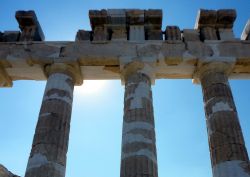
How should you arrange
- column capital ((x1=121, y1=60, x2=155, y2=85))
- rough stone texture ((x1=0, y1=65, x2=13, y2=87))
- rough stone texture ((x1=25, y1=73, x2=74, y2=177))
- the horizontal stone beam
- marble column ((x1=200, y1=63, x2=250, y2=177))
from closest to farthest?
marble column ((x1=200, y1=63, x2=250, y2=177)), rough stone texture ((x1=25, y1=73, x2=74, y2=177)), column capital ((x1=121, y1=60, x2=155, y2=85)), the horizontal stone beam, rough stone texture ((x1=0, y1=65, x2=13, y2=87))

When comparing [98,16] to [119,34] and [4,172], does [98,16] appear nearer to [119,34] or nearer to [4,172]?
[119,34]

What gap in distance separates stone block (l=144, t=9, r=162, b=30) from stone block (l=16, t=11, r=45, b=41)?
5.48 m

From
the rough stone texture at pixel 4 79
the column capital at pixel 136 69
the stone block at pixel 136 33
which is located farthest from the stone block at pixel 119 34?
the rough stone texture at pixel 4 79

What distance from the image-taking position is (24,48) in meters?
18.1

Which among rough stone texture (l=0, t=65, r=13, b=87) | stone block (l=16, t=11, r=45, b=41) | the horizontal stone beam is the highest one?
stone block (l=16, t=11, r=45, b=41)

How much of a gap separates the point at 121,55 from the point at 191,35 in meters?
3.74

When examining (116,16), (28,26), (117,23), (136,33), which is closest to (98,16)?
(116,16)

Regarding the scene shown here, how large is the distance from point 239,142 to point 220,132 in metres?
0.78

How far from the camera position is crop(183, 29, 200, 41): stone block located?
60.7 ft

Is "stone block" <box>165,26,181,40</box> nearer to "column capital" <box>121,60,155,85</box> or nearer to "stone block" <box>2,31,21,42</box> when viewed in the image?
"column capital" <box>121,60,155,85</box>

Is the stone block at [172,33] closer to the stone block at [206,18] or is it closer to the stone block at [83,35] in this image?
the stone block at [206,18]

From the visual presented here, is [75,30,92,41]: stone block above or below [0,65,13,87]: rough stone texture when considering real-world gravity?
above

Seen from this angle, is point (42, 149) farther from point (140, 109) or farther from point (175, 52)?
point (175, 52)

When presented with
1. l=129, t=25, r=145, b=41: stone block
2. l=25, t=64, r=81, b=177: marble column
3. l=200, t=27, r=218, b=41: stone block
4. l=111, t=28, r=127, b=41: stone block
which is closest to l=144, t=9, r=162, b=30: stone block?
l=129, t=25, r=145, b=41: stone block
